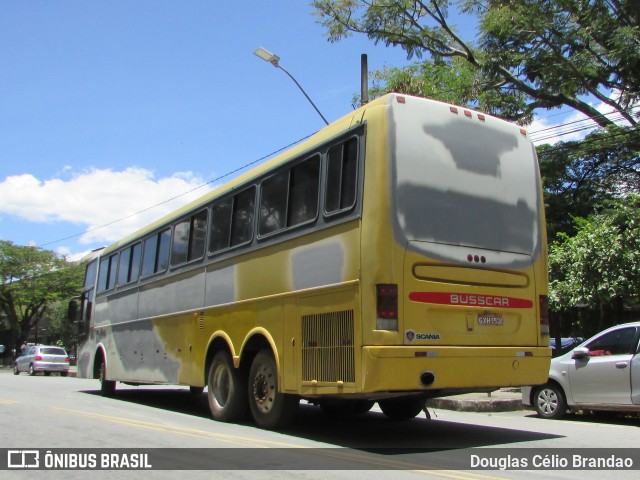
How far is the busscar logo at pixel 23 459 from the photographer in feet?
21.3

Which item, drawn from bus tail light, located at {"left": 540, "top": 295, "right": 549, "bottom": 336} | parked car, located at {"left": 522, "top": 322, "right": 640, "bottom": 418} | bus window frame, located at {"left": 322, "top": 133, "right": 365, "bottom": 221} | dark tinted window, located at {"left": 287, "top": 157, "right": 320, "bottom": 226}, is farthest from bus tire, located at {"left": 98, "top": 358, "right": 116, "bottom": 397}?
bus tail light, located at {"left": 540, "top": 295, "right": 549, "bottom": 336}

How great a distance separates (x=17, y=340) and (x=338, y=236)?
4653cm

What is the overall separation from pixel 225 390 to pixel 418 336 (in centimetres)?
394

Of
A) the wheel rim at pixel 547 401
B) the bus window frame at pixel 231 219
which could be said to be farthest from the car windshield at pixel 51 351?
the wheel rim at pixel 547 401

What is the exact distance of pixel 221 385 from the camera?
31.9 feet

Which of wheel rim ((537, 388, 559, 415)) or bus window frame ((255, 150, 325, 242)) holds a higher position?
bus window frame ((255, 150, 325, 242))

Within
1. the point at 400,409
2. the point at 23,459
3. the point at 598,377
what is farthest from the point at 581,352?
the point at 23,459

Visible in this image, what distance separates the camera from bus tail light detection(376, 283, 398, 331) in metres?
6.58

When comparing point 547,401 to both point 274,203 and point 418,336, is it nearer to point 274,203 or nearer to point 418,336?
point 418,336

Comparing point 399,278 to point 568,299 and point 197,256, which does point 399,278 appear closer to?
point 197,256

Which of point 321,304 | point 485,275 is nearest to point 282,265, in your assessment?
point 321,304

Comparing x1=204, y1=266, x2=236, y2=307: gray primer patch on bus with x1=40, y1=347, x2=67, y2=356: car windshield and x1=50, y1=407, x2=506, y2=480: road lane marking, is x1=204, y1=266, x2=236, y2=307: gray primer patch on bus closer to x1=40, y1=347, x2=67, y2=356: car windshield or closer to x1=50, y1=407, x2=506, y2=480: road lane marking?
x1=50, y1=407, x2=506, y2=480: road lane marking

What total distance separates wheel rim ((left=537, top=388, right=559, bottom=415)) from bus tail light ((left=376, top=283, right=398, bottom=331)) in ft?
18.7

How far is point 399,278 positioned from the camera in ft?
21.9
